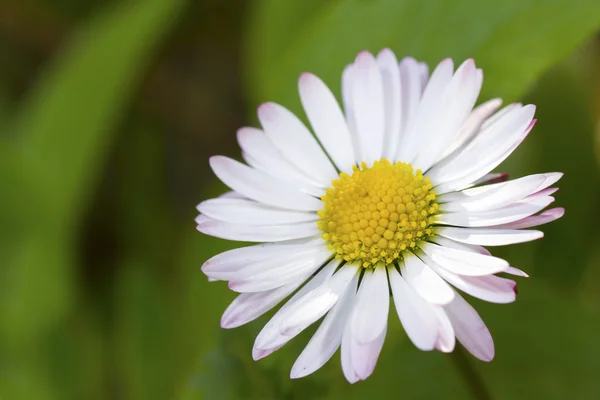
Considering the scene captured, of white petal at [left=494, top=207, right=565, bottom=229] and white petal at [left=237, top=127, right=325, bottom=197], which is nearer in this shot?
white petal at [left=494, top=207, right=565, bottom=229]

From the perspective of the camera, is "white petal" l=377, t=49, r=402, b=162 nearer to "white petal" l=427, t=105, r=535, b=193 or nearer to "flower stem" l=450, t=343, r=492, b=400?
"white petal" l=427, t=105, r=535, b=193

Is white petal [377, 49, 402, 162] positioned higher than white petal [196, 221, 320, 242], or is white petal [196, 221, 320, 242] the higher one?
white petal [377, 49, 402, 162]

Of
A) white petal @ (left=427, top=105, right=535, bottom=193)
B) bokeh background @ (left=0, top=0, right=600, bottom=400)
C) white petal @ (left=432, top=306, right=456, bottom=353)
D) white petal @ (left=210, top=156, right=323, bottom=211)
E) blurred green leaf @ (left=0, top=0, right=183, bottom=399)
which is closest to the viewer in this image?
white petal @ (left=432, top=306, right=456, bottom=353)

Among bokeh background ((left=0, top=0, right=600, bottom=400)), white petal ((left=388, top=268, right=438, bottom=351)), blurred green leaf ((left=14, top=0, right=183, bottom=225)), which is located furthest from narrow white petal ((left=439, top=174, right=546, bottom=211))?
blurred green leaf ((left=14, top=0, right=183, bottom=225))

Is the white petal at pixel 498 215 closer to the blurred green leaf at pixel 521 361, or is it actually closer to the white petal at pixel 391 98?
the white petal at pixel 391 98

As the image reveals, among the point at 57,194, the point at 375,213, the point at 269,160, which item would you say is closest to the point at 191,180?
the point at 57,194

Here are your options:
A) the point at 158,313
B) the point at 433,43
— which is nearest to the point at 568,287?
the point at 433,43

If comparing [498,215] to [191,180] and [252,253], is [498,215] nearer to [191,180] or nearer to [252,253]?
[252,253]

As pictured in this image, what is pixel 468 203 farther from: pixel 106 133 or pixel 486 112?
pixel 106 133
